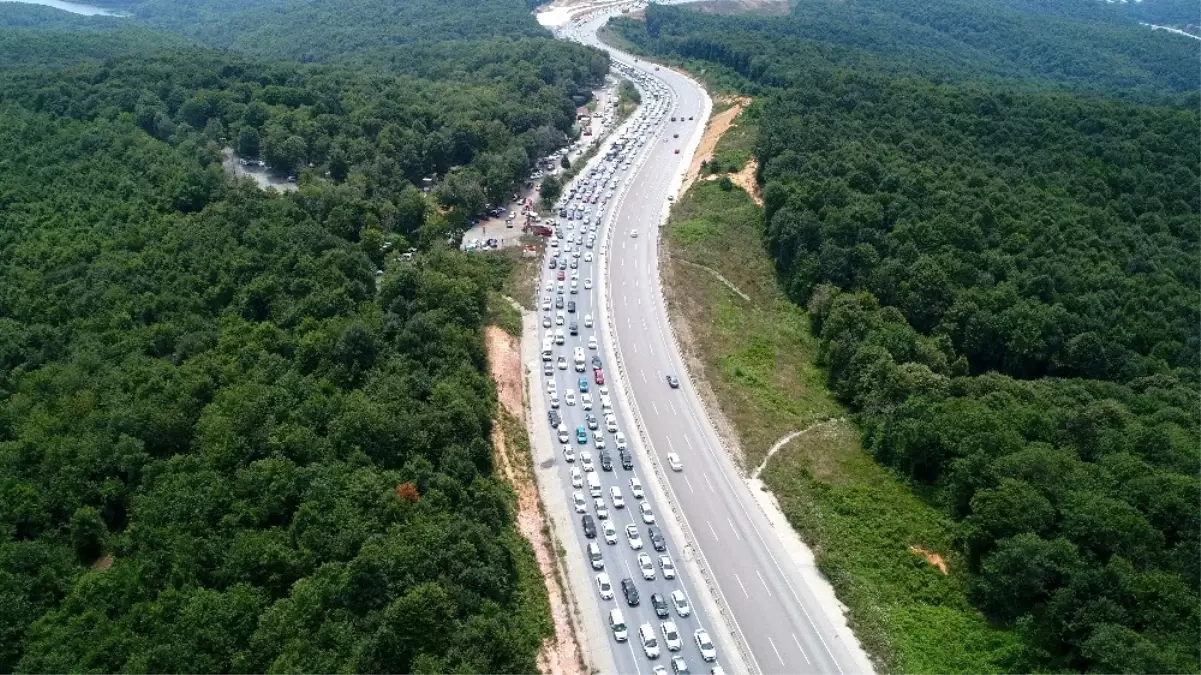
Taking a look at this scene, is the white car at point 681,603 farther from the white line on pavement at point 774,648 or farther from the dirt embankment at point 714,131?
the dirt embankment at point 714,131

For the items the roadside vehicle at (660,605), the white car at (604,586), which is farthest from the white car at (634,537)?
the roadside vehicle at (660,605)

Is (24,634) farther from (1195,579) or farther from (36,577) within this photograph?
(1195,579)

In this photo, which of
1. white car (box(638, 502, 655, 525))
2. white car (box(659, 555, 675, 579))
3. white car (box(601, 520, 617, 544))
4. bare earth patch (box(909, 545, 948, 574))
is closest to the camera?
white car (box(659, 555, 675, 579))

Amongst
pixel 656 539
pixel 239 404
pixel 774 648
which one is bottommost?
pixel 774 648

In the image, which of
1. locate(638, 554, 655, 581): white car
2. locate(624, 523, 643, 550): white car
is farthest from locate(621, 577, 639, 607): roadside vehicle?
locate(624, 523, 643, 550): white car

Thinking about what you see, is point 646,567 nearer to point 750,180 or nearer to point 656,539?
point 656,539

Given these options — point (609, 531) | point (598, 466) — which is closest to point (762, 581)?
point (609, 531)

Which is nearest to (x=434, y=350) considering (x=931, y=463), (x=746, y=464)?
(x=746, y=464)

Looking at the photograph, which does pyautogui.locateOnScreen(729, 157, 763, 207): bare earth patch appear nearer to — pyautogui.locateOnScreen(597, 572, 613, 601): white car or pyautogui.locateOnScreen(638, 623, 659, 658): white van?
pyautogui.locateOnScreen(597, 572, 613, 601): white car
